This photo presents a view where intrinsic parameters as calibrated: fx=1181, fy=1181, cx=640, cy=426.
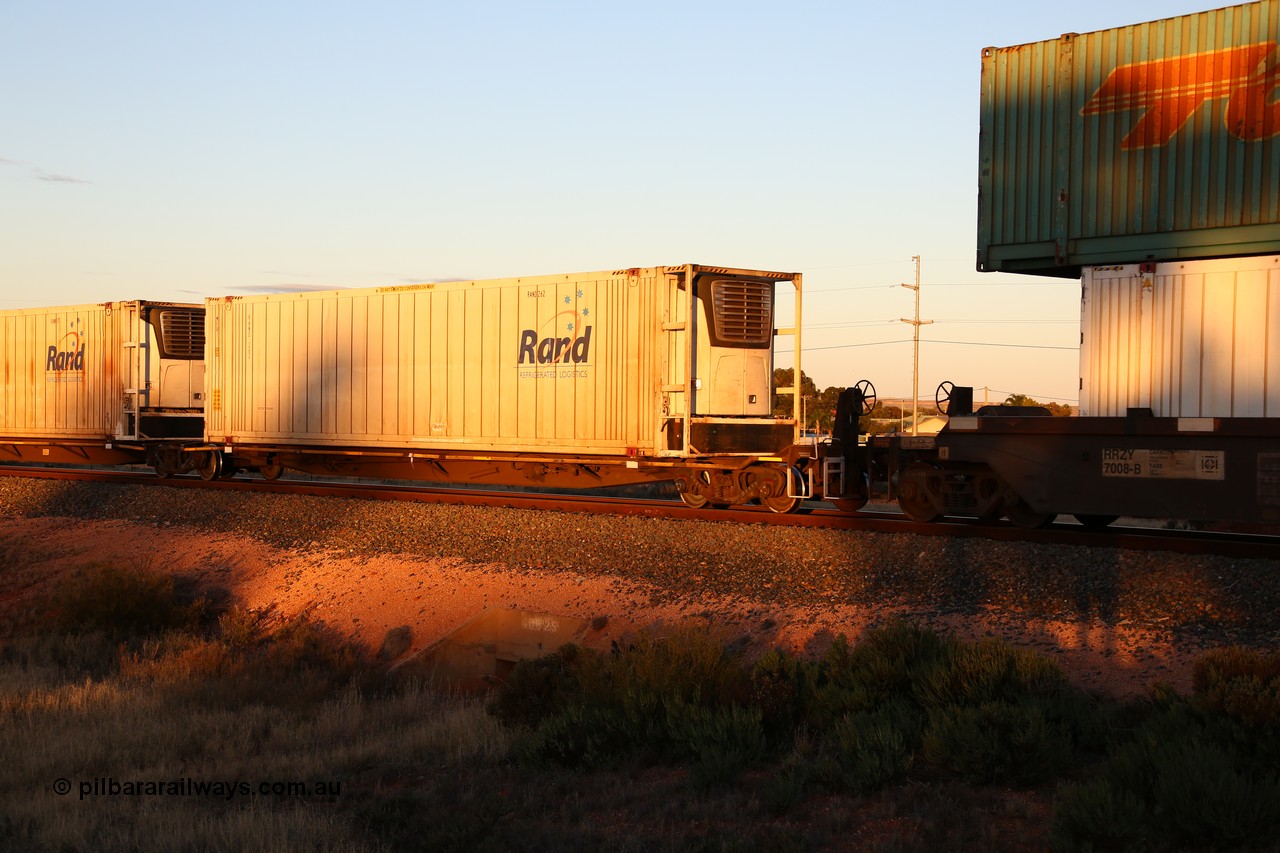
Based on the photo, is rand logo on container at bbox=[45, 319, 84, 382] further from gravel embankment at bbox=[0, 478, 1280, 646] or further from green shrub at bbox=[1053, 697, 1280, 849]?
green shrub at bbox=[1053, 697, 1280, 849]

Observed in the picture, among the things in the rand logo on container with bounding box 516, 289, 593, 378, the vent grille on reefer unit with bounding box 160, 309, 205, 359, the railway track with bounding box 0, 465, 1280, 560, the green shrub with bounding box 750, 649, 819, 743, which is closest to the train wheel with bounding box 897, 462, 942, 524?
the railway track with bounding box 0, 465, 1280, 560

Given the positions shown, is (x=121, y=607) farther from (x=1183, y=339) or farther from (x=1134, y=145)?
(x=1134, y=145)

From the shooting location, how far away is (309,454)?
22141 mm

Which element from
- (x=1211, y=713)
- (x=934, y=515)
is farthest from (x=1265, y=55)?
(x=1211, y=713)

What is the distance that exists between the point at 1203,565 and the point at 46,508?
18433mm

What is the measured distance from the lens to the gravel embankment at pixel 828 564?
32.6 feet

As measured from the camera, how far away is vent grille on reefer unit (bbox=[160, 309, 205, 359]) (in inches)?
960

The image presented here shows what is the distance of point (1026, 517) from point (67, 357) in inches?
832

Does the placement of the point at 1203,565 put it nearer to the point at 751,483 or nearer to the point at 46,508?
the point at 751,483

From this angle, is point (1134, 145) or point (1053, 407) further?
point (1053, 407)

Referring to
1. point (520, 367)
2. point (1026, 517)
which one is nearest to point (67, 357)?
point (520, 367)

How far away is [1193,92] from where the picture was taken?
11195 millimetres


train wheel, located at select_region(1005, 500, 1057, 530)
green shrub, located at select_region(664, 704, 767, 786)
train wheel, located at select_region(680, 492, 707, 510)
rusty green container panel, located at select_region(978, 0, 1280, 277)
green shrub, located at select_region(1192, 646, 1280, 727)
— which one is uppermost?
rusty green container panel, located at select_region(978, 0, 1280, 277)

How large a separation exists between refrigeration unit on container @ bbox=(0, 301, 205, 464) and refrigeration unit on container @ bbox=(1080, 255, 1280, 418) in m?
18.9
